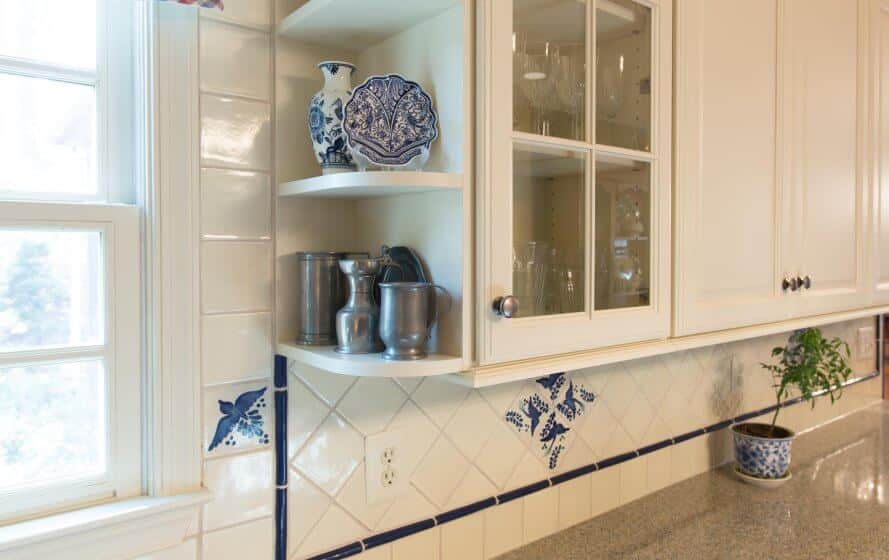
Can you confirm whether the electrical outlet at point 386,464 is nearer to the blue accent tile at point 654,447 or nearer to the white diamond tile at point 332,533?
the white diamond tile at point 332,533

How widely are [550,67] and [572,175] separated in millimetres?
173

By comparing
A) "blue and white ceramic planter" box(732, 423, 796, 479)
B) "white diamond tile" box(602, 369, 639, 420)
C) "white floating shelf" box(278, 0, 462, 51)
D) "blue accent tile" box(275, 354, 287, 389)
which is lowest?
"blue and white ceramic planter" box(732, 423, 796, 479)

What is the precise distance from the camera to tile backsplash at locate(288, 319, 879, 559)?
1.08 metres

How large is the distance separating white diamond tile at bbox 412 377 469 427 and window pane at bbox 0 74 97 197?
2.08 ft

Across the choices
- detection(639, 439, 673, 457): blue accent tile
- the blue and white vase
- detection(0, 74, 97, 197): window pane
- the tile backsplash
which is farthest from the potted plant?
detection(0, 74, 97, 197): window pane

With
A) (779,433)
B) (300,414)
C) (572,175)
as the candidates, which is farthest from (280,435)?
(779,433)

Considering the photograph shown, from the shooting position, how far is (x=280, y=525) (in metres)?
1.04

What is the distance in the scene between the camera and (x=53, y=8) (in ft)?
2.97

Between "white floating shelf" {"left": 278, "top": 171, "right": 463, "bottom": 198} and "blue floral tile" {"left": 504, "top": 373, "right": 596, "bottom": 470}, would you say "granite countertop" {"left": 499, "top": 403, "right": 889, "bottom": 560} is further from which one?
"white floating shelf" {"left": 278, "top": 171, "right": 463, "bottom": 198}

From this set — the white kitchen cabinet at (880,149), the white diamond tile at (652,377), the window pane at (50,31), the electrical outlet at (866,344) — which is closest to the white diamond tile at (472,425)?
the white diamond tile at (652,377)

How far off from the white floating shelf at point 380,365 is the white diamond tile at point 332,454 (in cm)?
19

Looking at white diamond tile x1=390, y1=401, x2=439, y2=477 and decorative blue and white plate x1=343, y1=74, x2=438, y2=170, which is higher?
decorative blue and white plate x1=343, y1=74, x2=438, y2=170

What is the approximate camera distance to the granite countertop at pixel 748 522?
4.41 ft

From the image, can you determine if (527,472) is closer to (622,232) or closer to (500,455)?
(500,455)
